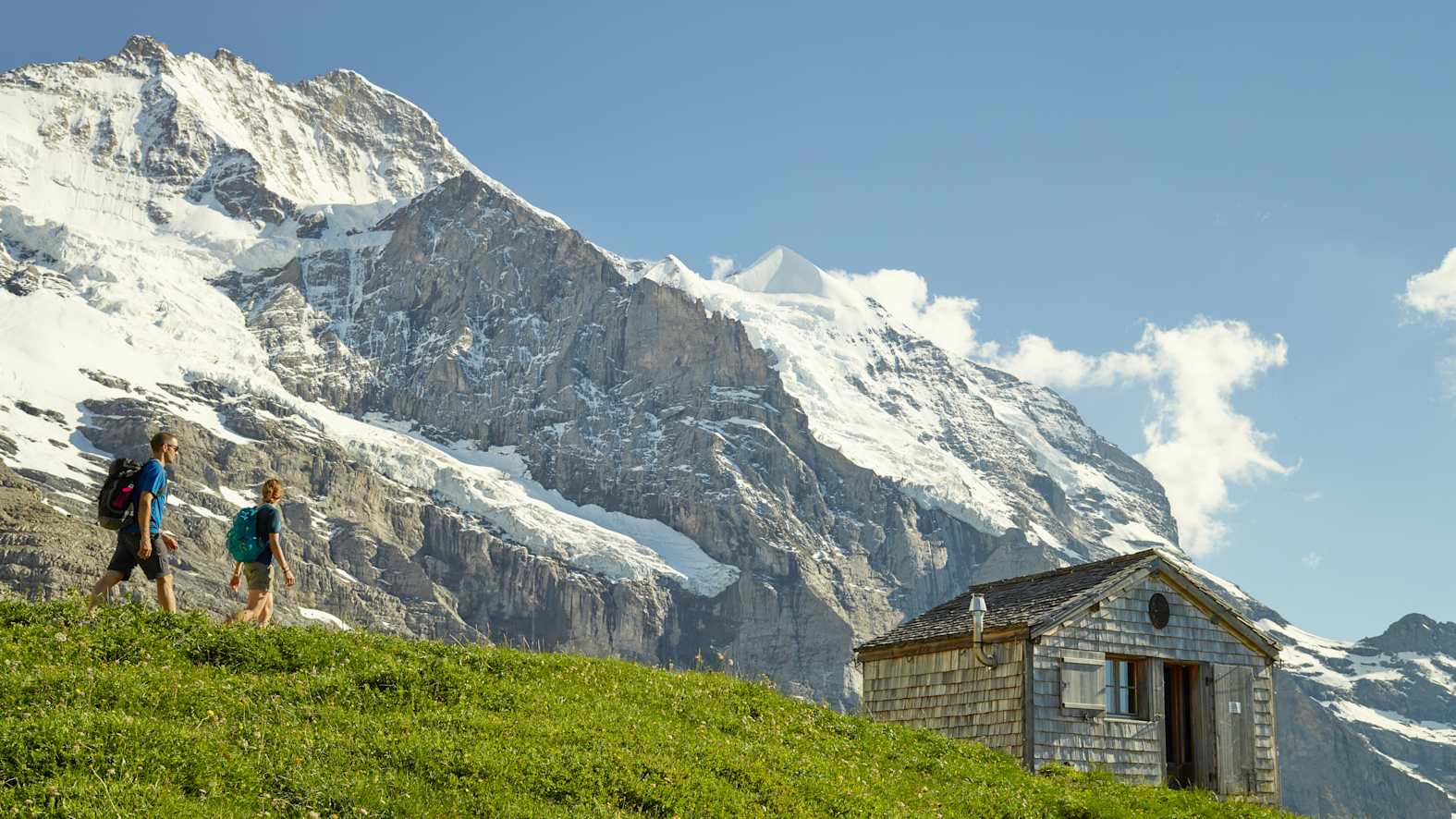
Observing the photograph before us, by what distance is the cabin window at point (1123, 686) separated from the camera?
1316 inches

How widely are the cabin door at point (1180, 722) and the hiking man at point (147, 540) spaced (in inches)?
958

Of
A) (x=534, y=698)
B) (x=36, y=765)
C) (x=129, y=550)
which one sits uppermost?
(x=129, y=550)

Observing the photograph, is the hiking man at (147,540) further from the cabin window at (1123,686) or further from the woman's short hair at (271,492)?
the cabin window at (1123,686)

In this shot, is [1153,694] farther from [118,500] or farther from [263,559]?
[118,500]

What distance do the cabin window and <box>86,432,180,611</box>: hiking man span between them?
2317 centimetres

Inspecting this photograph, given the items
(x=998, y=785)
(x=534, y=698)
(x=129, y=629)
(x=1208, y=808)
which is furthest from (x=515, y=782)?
(x=1208, y=808)

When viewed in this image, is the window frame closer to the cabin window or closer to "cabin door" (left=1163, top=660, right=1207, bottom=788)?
the cabin window

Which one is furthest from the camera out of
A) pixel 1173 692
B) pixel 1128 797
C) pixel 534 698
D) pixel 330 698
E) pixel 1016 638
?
pixel 1173 692

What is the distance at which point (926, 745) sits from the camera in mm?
21344

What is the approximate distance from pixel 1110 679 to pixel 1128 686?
2.21 ft

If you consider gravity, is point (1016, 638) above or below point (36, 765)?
above

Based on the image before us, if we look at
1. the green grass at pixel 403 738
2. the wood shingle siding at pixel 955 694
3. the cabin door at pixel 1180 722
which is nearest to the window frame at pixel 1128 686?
the cabin door at pixel 1180 722

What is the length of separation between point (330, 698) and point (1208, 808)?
1465 cm

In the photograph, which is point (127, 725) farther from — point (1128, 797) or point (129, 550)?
point (1128, 797)
